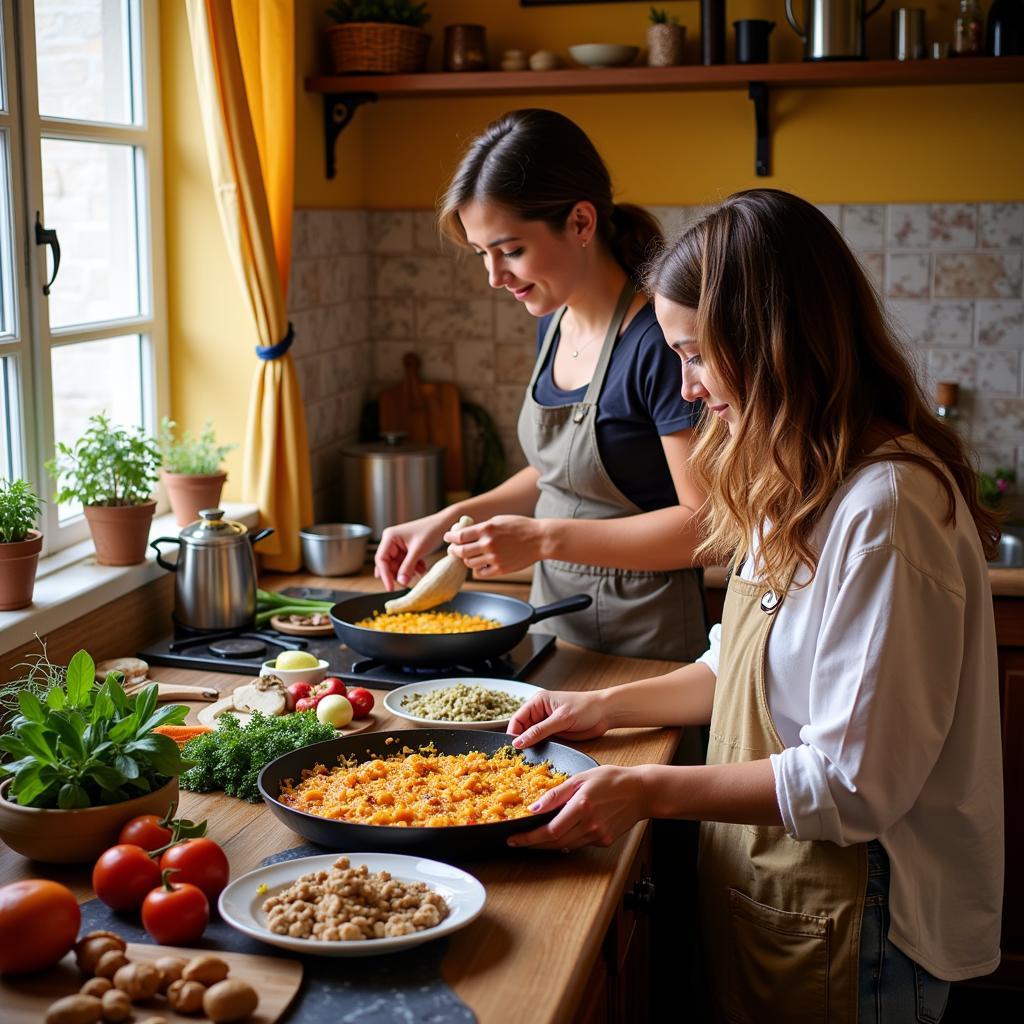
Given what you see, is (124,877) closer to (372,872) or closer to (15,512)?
(372,872)

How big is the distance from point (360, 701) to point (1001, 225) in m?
2.24

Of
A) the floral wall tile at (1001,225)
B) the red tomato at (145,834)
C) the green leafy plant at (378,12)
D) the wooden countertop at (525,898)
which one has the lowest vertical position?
the wooden countertop at (525,898)

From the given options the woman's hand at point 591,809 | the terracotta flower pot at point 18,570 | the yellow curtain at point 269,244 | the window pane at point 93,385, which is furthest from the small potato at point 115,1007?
the yellow curtain at point 269,244

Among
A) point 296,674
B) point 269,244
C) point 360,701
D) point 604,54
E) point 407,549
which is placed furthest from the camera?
point 604,54

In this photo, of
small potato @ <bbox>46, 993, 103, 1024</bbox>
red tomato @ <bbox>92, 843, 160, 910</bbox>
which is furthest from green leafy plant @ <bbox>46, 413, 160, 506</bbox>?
small potato @ <bbox>46, 993, 103, 1024</bbox>

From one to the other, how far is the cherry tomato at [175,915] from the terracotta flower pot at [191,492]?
56.9 inches

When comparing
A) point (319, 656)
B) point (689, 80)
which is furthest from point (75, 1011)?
point (689, 80)

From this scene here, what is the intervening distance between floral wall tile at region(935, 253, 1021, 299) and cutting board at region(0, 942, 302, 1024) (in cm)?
269

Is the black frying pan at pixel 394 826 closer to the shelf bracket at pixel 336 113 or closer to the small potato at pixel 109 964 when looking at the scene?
the small potato at pixel 109 964

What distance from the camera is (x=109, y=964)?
1251 millimetres

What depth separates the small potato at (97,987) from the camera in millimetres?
1212

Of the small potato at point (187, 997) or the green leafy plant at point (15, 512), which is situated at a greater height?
the green leafy plant at point (15, 512)

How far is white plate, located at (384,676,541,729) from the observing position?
1.92 meters

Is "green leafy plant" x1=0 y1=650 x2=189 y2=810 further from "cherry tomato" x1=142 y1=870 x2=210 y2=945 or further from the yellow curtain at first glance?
the yellow curtain
